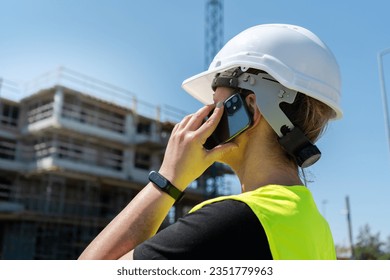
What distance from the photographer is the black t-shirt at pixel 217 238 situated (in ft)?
3.90

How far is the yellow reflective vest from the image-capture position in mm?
1228

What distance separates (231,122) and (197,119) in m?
0.13

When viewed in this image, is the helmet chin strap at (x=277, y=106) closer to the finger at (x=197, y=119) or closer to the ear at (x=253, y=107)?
the ear at (x=253, y=107)

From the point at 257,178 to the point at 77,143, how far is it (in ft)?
82.6

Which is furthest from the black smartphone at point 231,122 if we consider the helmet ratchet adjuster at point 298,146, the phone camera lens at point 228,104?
the helmet ratchet adjuster at point 298,146

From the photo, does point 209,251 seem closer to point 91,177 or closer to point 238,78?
point 238,78

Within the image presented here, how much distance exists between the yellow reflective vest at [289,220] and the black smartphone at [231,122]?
0.30 m

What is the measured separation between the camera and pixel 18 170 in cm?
2455

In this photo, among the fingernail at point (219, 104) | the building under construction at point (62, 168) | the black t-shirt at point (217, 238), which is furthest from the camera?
the building under construction at point (62, 168)

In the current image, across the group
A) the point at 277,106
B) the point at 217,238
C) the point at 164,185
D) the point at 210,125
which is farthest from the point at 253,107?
the point at 217,238

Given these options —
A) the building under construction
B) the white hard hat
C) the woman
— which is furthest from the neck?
the building under construction

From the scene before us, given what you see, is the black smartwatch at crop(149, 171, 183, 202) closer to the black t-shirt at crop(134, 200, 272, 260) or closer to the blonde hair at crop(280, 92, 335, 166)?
the black t-shirt at crop(134, 200, 272, 260)

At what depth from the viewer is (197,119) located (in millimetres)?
1595

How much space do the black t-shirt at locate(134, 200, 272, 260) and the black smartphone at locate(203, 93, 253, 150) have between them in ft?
1.42
